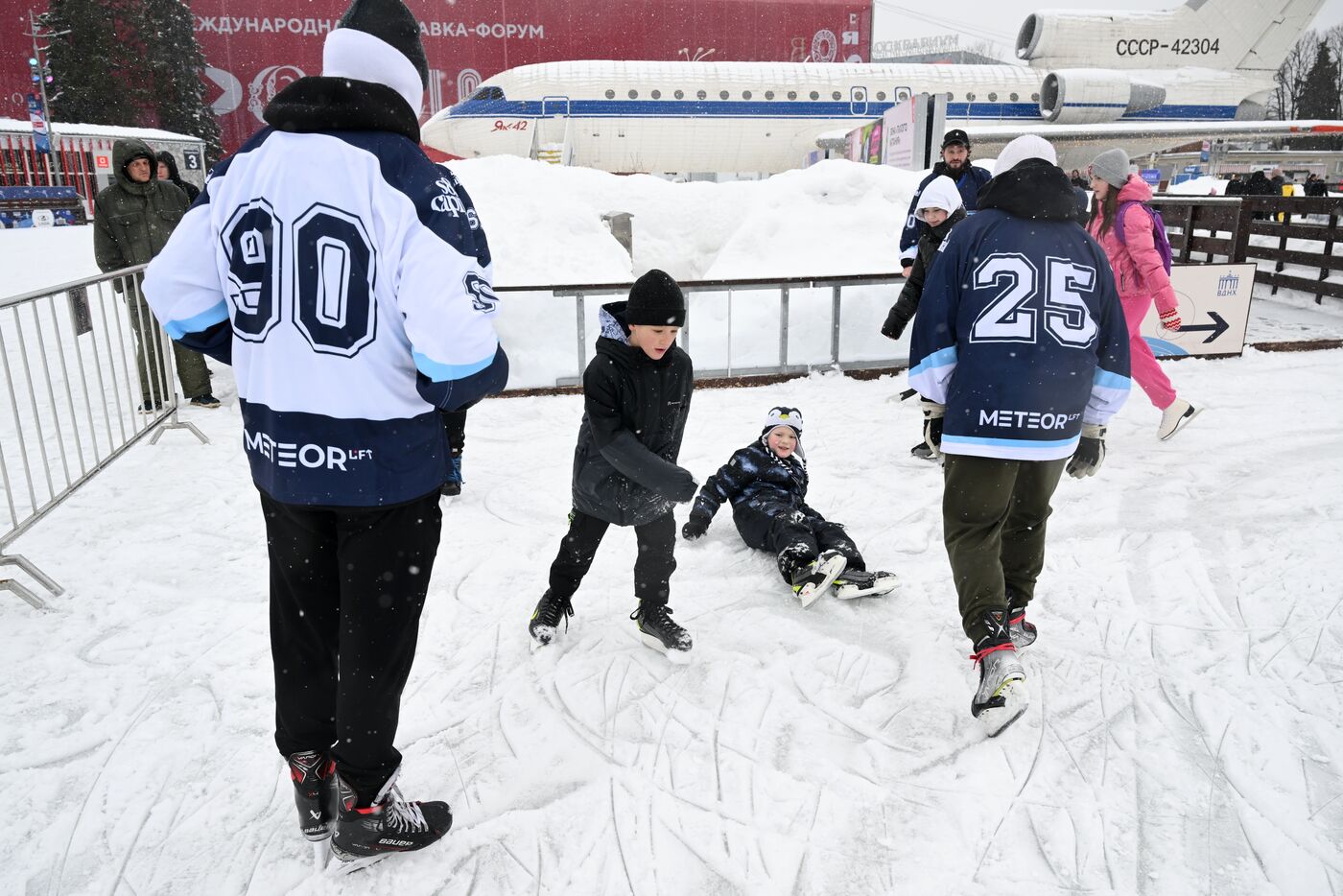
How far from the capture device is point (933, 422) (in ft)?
9.52

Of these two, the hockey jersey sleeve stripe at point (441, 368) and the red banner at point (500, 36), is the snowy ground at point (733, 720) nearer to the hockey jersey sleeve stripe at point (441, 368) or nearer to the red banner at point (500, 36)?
the hockey jersey sleeve stripe at point (441, 368)

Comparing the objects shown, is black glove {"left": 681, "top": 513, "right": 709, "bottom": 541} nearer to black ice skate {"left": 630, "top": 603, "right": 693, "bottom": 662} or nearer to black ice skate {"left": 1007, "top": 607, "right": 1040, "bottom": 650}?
black ice skate {"left": 630, "top": 603, "right": 693, "bottom": 662}

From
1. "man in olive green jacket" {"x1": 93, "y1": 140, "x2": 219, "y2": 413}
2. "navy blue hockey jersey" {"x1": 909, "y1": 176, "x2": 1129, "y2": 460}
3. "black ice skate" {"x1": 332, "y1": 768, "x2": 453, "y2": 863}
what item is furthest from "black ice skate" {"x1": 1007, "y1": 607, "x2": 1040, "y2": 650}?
"man in olive green jacket" {"x1": 93, "y1": 140, "x2": 219, "y2": 413}

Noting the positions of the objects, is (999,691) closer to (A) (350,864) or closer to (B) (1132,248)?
(A) (350,864)

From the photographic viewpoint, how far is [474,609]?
3.52 m

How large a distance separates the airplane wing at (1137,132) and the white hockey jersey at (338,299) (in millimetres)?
24435

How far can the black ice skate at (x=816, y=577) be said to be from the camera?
348 cm

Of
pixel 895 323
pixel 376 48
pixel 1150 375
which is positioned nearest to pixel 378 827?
pixel 376 48

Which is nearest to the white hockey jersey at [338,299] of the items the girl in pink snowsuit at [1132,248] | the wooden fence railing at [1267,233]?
the girl in pink snowsuit at [1132,248]

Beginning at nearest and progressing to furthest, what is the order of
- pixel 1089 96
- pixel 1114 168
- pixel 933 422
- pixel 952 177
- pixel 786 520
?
pixel 933 422, pixel 786 520, pixel 1114 168, pixel 952 177, pixel 1089 96

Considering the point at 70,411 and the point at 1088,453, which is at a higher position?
the point at 1088,453

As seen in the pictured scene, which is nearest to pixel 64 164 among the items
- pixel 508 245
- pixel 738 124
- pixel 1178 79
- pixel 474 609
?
pixel 738 124

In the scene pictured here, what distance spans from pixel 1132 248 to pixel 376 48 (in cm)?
487

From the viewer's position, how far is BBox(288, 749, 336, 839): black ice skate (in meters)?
2.10
